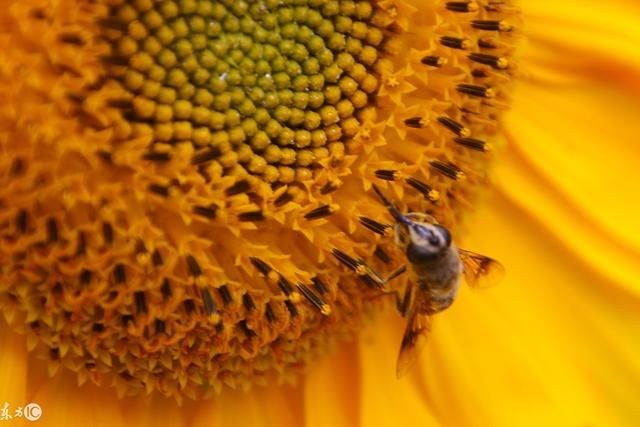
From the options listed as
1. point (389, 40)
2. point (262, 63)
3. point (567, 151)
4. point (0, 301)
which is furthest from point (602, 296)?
point (0, 301)

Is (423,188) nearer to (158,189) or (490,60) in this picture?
(490,60)

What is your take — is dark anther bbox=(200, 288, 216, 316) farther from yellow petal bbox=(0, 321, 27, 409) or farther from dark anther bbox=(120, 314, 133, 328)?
yellow petal bbox=(0, 321, 27, 409)

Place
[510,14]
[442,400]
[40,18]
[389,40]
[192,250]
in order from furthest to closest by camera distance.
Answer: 1. [442,400]
2. [510,14]
3. [389,40]
4. [192,250]
5. [40,18]

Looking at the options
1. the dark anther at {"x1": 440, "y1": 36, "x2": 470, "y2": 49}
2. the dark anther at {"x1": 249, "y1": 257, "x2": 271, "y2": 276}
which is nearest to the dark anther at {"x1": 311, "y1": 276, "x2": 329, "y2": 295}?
the dark anther at {"x1": 249, "y1": 257, "x2": 271, "y2": 276}

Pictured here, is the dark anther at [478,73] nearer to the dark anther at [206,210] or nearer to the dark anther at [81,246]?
the dark anther at [206,210]

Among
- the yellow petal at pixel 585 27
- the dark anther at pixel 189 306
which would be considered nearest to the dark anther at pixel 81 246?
the dark anther at pixel 189 306

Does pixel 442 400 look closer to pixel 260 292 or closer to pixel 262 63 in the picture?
pixel 260 292

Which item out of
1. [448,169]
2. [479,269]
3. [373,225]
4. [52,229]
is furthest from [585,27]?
[52,229]
